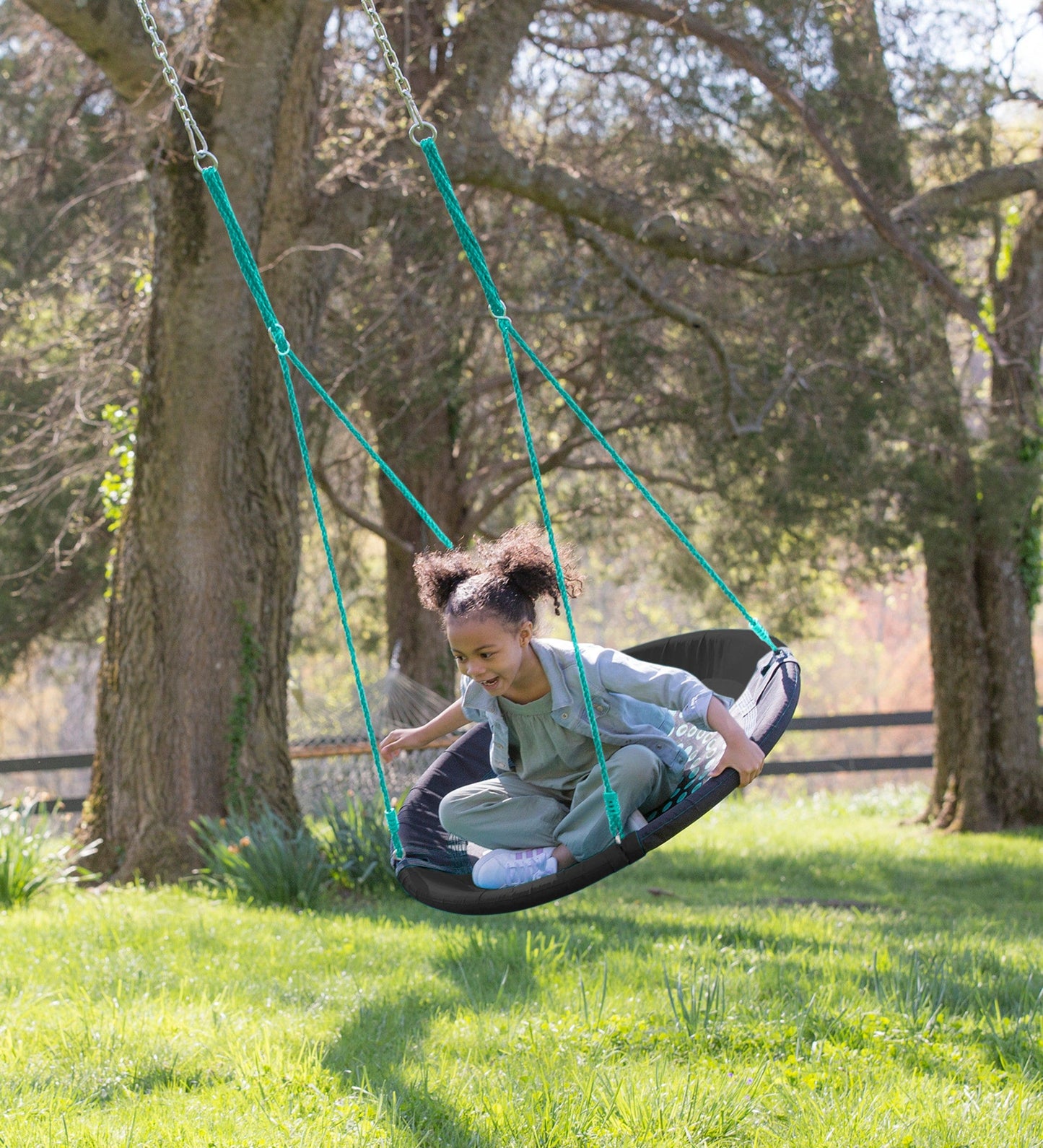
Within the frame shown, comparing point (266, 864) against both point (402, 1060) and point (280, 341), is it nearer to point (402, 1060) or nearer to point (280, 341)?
point (402, 1060)

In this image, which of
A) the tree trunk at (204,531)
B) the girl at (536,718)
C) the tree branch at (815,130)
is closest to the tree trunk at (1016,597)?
the tree branch at (815,130)

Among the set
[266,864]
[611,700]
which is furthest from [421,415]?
[611,700]

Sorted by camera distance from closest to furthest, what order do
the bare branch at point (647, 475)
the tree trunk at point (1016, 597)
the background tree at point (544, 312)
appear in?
the background tree at point (544, 312), the tree trunk at point (1016, 597), the bare branch at point (647, 475)

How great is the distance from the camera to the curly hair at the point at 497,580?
9.78 ft

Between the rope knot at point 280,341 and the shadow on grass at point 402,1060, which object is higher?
the rope knot at point 280,341

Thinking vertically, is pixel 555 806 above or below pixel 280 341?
below

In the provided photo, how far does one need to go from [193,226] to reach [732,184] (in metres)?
4.22

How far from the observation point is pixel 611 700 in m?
3.24

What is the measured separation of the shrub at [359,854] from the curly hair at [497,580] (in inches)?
106

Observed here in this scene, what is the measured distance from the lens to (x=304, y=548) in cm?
1270

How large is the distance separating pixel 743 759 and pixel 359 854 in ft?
10.9

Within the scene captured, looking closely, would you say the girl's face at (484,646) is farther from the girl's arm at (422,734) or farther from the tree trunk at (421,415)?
the tree trunk at (421,415)

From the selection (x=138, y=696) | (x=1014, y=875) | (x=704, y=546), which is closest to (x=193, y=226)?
(x=138, y=696)

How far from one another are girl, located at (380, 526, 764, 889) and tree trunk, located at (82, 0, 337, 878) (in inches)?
105
